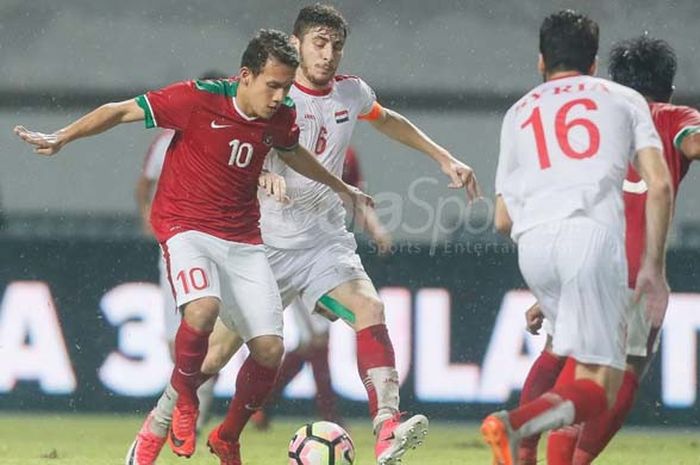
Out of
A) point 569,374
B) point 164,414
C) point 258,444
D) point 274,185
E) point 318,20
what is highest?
point 318,20

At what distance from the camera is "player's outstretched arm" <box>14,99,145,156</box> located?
22.6 feet

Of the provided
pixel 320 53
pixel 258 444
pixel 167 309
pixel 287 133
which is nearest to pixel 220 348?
pixel 287 133

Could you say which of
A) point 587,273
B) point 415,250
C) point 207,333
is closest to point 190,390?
point 207,333

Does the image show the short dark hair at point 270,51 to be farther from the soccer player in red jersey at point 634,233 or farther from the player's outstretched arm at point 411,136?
the soccer player in red jersey at point 634,233

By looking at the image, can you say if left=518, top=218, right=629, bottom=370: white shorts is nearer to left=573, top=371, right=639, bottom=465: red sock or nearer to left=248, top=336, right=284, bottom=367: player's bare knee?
left=573, top=371, right=639, bottom=465: red sock

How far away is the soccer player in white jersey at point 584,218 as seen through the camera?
19.6 ft

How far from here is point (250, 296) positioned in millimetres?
7328

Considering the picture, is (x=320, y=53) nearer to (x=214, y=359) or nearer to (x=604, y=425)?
(x=214, y=359)

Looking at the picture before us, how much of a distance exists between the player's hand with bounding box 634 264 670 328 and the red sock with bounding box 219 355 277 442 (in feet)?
5.65

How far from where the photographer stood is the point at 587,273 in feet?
19.5

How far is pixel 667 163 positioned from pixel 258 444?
332 centimetres

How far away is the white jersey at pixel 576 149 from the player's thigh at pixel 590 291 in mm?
64

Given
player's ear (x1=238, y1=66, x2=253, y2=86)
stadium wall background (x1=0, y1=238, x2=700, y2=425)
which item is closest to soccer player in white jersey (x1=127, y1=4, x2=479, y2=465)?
player's ear (x1=238, y1=66, x2=253, y2=86)

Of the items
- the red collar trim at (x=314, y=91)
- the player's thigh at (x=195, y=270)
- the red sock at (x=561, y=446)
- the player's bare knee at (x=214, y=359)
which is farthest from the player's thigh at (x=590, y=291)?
the player's bare knee at (x=214, y=359)
